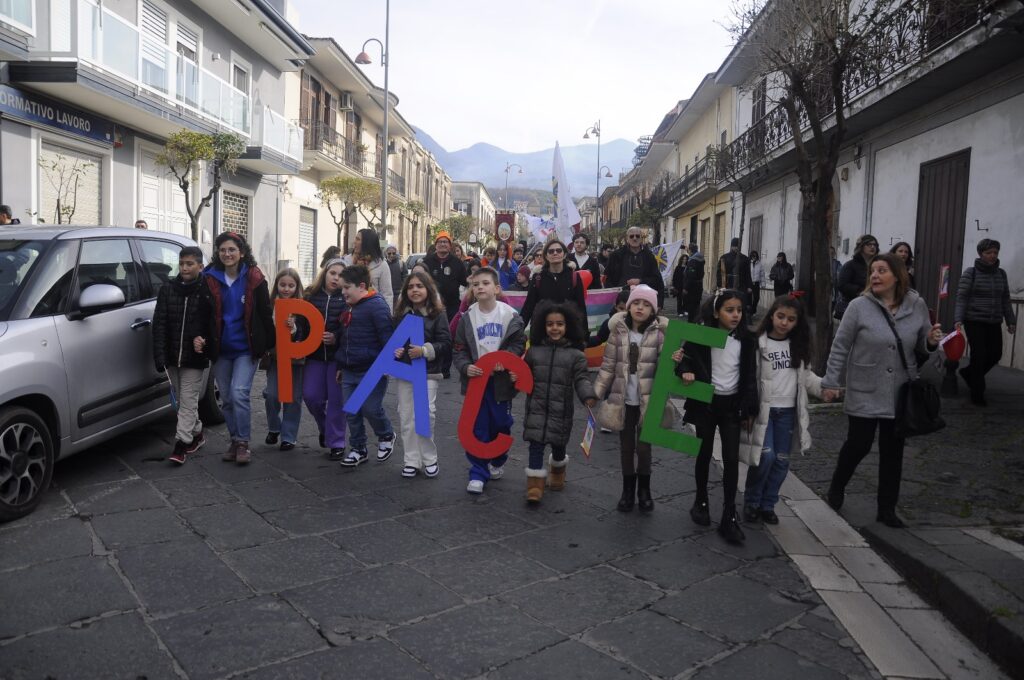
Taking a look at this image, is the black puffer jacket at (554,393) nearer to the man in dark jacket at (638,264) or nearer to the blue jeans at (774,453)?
the blue jeans at (774,453)

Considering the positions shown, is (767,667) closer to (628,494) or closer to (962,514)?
(628,494)

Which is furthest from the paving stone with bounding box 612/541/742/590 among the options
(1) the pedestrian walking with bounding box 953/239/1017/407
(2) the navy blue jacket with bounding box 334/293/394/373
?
(1) the pedestrian walking with bounding box 953/239/1017/407

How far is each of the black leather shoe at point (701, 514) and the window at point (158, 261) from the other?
4143mm

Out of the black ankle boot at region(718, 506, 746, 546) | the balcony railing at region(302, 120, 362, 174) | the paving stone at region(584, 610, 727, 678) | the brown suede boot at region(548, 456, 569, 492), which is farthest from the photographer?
the balcony railing at region(302, 120, 362, 174)

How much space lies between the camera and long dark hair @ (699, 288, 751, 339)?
15.6 feet

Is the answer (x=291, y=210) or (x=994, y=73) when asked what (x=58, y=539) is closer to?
(x=994, y=73)

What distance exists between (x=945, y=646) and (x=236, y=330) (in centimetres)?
484

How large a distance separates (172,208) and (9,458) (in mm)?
15039

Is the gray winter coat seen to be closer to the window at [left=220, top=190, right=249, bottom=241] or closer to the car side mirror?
the car side mirror

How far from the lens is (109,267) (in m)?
5.54

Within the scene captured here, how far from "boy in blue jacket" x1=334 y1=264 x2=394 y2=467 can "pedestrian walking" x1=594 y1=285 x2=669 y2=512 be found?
69.5 inches

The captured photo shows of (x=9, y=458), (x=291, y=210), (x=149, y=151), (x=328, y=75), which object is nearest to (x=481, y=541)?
(x=9, y=458)

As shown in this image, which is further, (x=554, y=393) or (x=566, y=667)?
(x=554, y=393)

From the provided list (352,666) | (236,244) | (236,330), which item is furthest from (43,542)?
(236,244)
